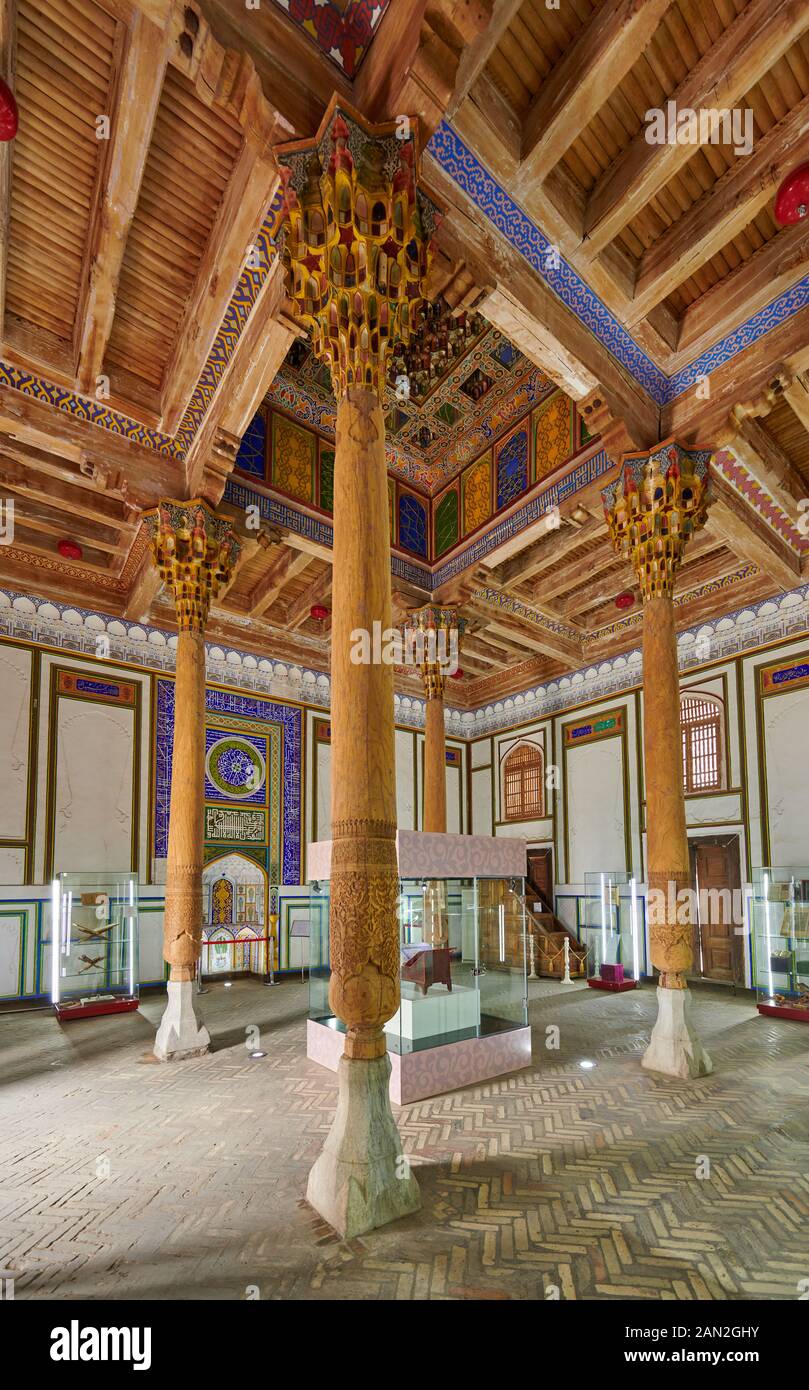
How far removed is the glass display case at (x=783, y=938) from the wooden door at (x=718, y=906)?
3.31 ft

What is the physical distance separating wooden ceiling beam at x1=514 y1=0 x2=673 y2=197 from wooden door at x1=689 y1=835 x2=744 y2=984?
1060 centimetres

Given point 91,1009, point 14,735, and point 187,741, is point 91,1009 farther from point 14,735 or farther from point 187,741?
point 187,741

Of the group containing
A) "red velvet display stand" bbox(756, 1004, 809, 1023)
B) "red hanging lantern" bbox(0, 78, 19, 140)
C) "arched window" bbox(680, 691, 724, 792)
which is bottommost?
"red velvet display stand" bbox(756, 1004, 809, 1023)

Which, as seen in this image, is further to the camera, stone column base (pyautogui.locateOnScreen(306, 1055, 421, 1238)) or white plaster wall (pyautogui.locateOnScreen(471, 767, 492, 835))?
white plaster wall (pyautogui.locateOnScreen(471, 767, 492, 835))

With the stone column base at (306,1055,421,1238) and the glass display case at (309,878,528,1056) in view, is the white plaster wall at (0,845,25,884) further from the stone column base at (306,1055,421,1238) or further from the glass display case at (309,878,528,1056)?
the stone column base at (306,1055,421,1238)

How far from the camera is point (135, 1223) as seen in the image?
3984mm

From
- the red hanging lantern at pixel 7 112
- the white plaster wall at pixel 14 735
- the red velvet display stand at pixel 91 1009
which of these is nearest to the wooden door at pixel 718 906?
the red velvet display stand at pixel 91 1009

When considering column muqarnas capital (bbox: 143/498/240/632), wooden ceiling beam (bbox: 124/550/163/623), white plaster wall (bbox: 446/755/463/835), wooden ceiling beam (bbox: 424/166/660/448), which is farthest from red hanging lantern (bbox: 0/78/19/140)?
white plaster wall (bbox: 446/755/463/835)

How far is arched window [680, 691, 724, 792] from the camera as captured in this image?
41.9ft

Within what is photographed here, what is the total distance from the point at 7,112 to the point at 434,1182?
7.10 metres

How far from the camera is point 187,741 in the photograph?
8.20 m

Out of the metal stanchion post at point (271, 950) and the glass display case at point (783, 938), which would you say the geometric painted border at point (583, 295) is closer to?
the glass display case at point (783, 938)

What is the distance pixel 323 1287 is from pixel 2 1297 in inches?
60.0

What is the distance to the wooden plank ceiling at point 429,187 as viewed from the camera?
457cm
